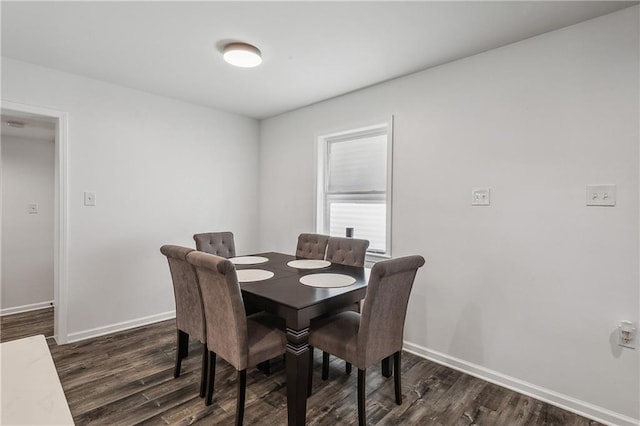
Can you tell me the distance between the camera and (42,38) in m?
2.20

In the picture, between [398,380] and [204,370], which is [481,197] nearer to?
[398,380]

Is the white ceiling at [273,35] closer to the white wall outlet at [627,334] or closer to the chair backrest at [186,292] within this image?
the chair backrest at [186,292]

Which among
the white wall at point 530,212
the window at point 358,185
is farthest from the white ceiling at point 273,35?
the window at point 358,185

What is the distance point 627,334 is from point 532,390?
663 millimetres

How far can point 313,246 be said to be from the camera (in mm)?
3068

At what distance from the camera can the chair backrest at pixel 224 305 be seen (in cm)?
162

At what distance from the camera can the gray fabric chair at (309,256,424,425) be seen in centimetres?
165

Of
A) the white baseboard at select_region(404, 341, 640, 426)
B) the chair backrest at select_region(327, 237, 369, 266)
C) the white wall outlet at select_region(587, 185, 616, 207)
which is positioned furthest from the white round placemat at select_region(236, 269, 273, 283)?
the white wall outlet at select_region(587, 185, 616, 207)

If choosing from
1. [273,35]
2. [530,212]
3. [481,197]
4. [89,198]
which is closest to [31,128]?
[89,198]

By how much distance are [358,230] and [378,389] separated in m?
1.60

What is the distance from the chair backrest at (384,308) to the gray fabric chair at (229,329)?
52 centimetres

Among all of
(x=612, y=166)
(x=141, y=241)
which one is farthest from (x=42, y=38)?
(x=612, y=166)

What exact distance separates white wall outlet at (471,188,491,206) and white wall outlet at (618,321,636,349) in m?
1.01

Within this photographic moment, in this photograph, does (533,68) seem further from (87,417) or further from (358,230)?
(87,417)
